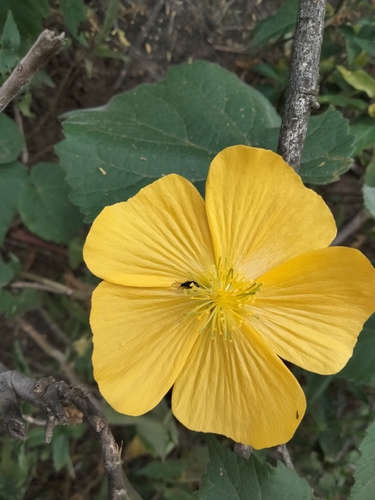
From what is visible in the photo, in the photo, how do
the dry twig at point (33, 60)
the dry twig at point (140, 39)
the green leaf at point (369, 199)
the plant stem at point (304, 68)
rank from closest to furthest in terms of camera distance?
the dry twig at point (33, 60) < the plant stem at point (304, 68) < the green leaf at point (369, 199) < the dry twig at point (140, 39)

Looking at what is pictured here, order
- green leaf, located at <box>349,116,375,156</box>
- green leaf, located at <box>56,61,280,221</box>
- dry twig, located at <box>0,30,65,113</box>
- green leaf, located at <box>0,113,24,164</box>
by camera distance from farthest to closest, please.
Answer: green leaf, located at <box>349,116,375,156</box> < green leaf, located at <box>0,113,24,164</box> < green leaf, located at <box>56,61,280,221</box> < dry twig, located at <box>0,30,65,113</box>

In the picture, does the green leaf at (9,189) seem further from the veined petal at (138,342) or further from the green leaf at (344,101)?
the green leaf at (344,101)

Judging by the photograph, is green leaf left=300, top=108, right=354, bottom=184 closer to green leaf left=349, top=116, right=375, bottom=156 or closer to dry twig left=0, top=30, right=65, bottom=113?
green leaf left=349, top=116, right=375, bottom=156

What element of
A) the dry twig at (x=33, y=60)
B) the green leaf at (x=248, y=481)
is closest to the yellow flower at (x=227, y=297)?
the green leaf at (x=248, y=481)

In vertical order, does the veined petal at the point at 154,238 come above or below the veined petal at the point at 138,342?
above

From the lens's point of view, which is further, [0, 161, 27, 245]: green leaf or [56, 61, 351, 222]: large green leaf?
[0, 161, 27, 245]: green leaf

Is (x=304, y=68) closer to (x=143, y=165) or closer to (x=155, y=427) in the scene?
(x=143, y=165)

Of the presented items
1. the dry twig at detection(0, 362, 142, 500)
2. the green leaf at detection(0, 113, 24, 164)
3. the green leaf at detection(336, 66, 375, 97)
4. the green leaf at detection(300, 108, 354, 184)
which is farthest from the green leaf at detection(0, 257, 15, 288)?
the green leaf at detection(336, 66, 375, 97)
